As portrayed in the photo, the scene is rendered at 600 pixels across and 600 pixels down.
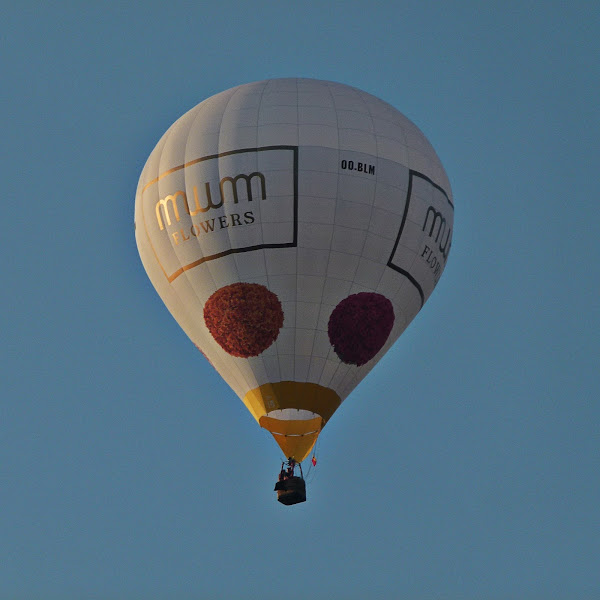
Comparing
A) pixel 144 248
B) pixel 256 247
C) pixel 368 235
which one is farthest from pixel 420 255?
pixel 144 248

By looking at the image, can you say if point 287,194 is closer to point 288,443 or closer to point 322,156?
point 322,156

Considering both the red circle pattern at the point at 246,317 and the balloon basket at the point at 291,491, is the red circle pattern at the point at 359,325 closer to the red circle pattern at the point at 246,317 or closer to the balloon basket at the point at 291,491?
the red circle pattern at the point at 246,317

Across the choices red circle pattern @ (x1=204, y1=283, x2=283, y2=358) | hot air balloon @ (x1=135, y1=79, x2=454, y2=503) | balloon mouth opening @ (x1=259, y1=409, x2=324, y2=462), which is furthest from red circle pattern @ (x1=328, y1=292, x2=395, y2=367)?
balloon mouth opening @ (x1=259, y1=409, x2=324, y2=462)

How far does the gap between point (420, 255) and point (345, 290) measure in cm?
166

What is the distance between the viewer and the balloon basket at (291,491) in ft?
88.1

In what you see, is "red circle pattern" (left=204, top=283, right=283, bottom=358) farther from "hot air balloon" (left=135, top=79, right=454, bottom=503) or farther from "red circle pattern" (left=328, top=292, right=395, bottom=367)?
"red circle pattern" (left=328, top=292, right=395, bottom=367)

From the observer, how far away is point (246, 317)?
88.1 ft

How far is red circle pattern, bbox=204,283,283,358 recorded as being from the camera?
26766 mm

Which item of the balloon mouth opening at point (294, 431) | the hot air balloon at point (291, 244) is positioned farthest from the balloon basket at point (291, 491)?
the balloon mouth opening at point (294, 431)

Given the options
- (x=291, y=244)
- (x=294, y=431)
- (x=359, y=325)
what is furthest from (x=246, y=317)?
(x=294, y=431)

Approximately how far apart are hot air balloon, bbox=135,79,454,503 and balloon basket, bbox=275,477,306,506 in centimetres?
3

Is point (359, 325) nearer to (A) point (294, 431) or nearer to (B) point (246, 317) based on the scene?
(B) point (246, 317)

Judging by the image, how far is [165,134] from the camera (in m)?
28.6

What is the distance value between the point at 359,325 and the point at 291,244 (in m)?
1.79
